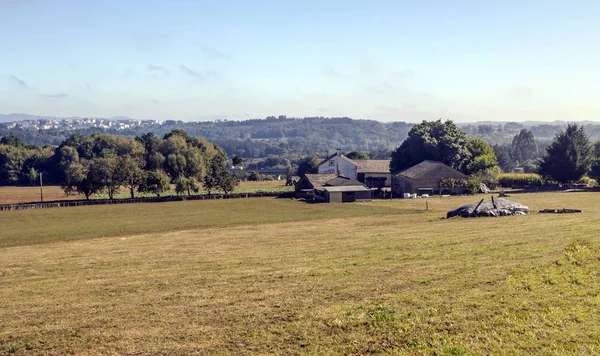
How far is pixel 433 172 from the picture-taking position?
79.2 m

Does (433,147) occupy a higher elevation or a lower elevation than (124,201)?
higher

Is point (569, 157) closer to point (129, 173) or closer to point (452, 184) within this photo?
point (452, 184)

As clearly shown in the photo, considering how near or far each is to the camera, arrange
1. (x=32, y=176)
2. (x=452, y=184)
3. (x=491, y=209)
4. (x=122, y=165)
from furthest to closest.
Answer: (x=32, y=176), (x=122, y=165), (x=452, y=184), (x=491, y=209)

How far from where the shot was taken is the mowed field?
1330 centimetres

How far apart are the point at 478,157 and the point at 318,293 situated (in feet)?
248

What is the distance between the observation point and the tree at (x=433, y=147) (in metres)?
87.2

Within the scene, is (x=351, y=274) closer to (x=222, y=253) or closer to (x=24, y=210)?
(x=222, y=253)

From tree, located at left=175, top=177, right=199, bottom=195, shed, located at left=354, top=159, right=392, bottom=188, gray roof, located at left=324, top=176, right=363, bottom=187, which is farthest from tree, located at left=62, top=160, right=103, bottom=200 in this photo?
shed, located at left=354, top=159, right=392, bottom=188

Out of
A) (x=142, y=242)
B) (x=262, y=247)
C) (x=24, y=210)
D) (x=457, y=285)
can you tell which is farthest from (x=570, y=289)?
(x=24, y=210)

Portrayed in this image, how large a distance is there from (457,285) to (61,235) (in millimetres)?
36072

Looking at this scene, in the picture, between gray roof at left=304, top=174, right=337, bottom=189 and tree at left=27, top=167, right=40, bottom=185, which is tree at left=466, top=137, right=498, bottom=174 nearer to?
gray roof at left=304, top=174, right=337, bottom=189

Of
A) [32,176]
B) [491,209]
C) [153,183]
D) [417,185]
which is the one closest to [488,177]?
[417,185]

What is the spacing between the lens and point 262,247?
31609mm

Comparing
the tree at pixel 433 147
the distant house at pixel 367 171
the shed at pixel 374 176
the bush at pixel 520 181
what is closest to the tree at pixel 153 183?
the distant house at pixel 367 171
